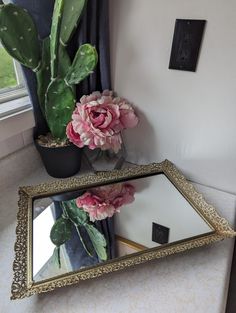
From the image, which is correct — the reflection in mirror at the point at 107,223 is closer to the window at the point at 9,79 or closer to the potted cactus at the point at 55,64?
the potted cactus at the point at 55,64

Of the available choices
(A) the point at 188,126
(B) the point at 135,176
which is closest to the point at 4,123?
(B) the point at 135,176

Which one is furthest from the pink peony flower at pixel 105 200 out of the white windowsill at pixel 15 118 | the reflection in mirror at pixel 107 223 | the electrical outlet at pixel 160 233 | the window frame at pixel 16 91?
the window frame at pixel 16 91

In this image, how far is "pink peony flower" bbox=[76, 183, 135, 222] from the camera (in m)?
0.72

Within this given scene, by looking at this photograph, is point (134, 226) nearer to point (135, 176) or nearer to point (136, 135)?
point (135, 176)

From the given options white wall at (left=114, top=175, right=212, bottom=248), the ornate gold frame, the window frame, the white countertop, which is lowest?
white wall at (left=114, top=175, right=212, bottom=248)

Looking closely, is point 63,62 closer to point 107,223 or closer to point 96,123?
point 96,123

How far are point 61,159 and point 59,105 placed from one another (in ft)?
0.58

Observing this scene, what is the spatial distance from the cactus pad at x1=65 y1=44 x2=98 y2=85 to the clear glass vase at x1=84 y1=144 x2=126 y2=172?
12.0 inches

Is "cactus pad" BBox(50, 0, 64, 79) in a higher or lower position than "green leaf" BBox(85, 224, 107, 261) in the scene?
higher

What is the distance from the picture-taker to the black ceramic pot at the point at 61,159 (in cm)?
82

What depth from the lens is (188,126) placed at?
32.2 inches

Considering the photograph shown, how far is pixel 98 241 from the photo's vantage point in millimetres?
632

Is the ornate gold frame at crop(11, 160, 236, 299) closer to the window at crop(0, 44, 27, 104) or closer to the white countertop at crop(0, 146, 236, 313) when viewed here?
the white countertop at crop(0, 146, 236, 313)

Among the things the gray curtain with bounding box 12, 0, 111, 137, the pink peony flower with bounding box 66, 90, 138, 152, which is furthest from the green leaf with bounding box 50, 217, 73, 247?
the gray curtain with bounding box 12, 0, 111, 137
